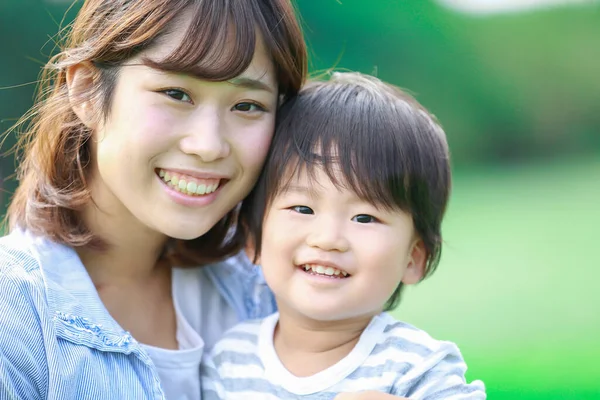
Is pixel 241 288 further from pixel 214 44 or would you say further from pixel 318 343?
pixel 214 44

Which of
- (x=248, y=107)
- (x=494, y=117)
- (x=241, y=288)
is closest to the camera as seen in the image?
(x=248, y=107)

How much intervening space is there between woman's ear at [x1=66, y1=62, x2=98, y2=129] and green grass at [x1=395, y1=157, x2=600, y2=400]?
5.82 ft

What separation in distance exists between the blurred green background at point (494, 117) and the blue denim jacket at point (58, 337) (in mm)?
4844

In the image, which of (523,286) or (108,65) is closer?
(108,65)

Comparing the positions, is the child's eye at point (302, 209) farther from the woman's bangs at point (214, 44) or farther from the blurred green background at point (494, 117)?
the blurred green background at point (494, 117)

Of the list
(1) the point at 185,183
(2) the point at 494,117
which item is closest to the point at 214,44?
(1) the point at 185,183

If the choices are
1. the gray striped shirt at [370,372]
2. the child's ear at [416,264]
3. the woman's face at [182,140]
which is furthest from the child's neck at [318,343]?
the woman's face at [182,140]

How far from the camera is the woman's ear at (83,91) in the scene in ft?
6.36

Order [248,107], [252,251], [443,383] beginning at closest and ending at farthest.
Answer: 1. [443,383]
2. [248,107]
3. [252,251]

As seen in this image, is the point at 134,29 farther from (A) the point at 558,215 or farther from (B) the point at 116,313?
(A) the point at 558,215

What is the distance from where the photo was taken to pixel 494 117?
12.1 m

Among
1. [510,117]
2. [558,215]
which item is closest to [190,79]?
[558,215]

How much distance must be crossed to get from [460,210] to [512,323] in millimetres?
3978

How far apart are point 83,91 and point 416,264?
0.95 m
